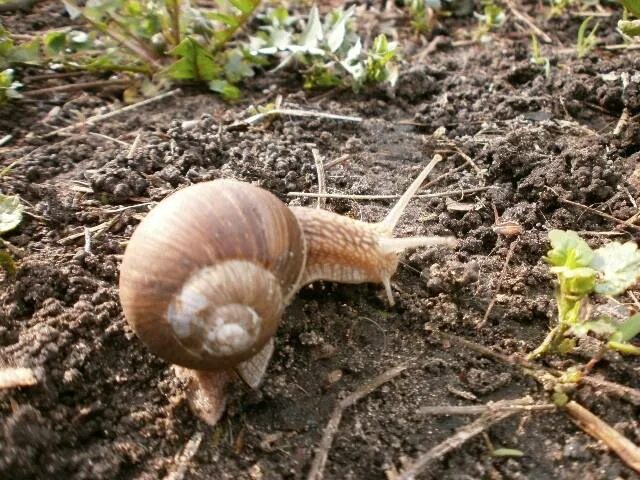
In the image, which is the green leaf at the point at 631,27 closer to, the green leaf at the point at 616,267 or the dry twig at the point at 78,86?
the green leaf at the point at 616,267

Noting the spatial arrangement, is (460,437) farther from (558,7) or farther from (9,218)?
(558,7)

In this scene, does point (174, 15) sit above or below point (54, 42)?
above

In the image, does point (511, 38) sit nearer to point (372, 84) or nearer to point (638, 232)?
point (372, 84)

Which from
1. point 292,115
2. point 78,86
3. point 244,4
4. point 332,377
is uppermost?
point 244,4

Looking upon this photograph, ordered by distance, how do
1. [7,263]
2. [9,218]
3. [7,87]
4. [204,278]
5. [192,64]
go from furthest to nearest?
1. [192,64]
2. [7,87]
3. [9,218]
4. [7,263]
5. [204,278]

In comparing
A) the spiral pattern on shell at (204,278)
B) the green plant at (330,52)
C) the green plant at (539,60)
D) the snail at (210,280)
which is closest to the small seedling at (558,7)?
the green plant at (539,60)

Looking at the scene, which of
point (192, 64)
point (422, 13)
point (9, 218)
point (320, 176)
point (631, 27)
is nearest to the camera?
point (9, 218)

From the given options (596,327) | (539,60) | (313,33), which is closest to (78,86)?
(313,33)
